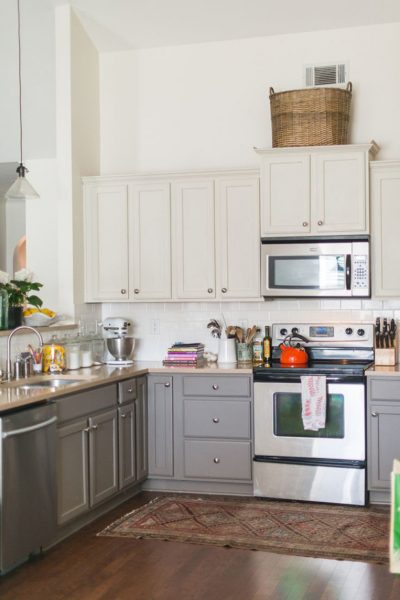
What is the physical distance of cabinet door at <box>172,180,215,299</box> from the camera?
18.7 feet

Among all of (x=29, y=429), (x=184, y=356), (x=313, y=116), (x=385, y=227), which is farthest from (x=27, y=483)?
(x=313, y=116)

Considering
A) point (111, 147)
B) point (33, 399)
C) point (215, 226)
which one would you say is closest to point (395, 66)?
A: point (215, 226)

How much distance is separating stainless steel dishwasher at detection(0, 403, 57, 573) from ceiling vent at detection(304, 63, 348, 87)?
3165mm

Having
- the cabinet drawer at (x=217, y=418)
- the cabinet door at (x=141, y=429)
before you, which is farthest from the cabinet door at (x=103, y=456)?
the cabinet drawer at (x=217, y=418)

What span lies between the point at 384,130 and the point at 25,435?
341cm

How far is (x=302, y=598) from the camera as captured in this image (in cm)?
359

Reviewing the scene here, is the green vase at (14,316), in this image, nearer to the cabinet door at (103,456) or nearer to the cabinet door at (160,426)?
the cabinet door at (103,456)

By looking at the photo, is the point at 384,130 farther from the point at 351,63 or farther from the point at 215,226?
the point at 215,226

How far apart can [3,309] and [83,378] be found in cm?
64

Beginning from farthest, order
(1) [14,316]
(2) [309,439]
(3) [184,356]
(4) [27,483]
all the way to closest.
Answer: (3) [184,356]
(2) [309,439]
(1) [14,316]
(4) [27,483]

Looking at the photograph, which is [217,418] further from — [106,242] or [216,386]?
[106,242]

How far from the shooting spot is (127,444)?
5203mm

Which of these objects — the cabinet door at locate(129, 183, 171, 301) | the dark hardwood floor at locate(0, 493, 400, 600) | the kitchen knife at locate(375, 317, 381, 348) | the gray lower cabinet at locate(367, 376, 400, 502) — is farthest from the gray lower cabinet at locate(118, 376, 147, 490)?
the kitchen knife at locate(375, 317, 381, 348)

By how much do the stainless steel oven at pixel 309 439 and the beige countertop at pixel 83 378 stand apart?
0.28m
